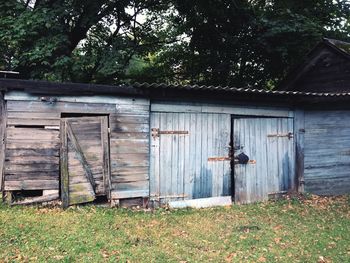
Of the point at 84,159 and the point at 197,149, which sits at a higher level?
the point at 197,149

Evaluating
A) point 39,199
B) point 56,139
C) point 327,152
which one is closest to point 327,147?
point 327,152

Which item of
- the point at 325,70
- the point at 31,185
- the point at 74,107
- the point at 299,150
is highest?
the point at 325,70

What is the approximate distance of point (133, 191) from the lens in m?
9.26

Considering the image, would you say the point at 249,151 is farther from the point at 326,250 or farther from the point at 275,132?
the point at 326,250

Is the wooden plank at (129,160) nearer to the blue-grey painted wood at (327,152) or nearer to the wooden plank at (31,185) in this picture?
the wooden plank at (31,185)

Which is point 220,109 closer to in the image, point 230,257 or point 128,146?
point 128,146

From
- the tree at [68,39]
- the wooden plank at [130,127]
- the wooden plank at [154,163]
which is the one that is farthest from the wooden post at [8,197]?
the tree at [68,39]

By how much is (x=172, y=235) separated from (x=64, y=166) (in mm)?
3088

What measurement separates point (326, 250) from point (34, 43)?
13008 millimetres

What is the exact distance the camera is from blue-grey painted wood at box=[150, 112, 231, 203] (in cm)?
959

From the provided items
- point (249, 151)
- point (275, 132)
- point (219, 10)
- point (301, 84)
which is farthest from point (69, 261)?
point (219, 10)

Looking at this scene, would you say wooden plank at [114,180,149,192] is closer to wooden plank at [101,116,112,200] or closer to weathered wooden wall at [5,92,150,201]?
weathered wooden wall at [5,92,150,201]

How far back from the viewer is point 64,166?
8.56 metres

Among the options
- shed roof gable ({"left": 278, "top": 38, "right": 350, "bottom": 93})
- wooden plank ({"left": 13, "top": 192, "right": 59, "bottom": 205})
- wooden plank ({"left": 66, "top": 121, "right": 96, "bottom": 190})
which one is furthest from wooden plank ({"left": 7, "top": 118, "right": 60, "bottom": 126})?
shed roof gable ({"left": 278, "top": 38, "right": 350, "bottom": 93})
